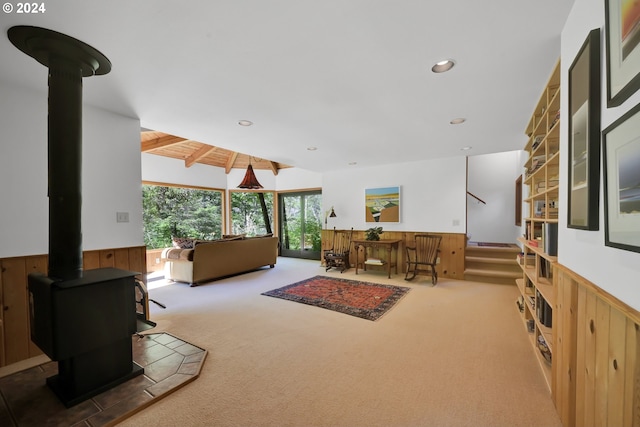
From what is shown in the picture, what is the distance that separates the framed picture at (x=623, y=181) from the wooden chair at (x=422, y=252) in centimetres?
417

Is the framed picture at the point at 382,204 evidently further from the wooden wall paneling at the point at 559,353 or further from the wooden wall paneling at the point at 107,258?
the wooden wall paneling at the point at 107,258

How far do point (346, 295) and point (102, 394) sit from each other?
289 cm

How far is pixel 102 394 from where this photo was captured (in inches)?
70.4

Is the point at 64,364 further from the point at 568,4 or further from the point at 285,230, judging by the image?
the point at 285,230

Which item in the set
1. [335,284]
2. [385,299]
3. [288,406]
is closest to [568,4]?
[288,406]

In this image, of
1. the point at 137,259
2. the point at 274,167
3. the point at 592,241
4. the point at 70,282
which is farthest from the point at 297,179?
the point at 592,241

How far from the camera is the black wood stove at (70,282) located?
5.40ft

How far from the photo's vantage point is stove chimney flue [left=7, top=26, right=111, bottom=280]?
1.75 m

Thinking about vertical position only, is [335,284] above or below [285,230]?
below

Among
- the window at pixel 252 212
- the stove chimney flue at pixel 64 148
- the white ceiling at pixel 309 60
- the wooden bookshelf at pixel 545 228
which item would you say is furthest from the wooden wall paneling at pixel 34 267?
the window at pixel 252 212

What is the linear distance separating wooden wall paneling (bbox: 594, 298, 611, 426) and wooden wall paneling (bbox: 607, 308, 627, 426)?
29 mm

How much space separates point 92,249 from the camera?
2.63 meters

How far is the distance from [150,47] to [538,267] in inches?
141

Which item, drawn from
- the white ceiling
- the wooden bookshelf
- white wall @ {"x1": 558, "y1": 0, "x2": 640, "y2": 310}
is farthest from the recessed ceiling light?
the wooden bookshelf
